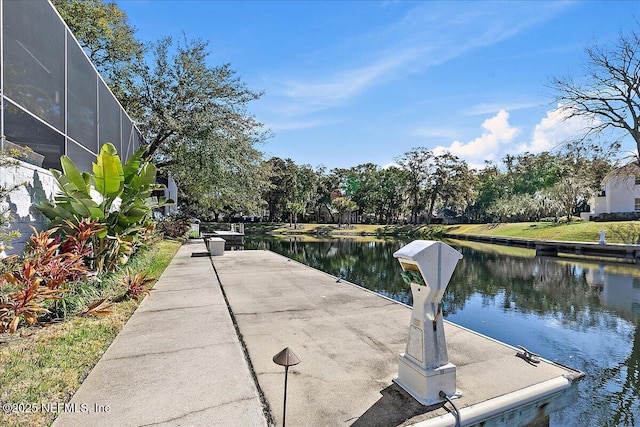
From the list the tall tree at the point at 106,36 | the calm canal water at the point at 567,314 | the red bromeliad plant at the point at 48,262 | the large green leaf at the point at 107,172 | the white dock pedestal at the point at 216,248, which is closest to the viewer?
the red bromeliad plant at the point at 48,262

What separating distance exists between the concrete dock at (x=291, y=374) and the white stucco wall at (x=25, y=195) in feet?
6.16

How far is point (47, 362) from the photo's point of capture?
3.29 m

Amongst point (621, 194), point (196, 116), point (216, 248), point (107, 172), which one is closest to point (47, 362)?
point (107, 172)

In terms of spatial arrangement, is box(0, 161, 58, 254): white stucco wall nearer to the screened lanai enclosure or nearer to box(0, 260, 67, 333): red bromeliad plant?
the screened lanai enclosure

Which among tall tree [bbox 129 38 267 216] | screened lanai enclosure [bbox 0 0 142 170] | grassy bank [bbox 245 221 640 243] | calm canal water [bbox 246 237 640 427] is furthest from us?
grassy bank [bbox 245 221 640 243]

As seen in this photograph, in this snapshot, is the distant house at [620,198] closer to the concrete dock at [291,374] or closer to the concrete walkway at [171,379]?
the concrete dock at [291,374]

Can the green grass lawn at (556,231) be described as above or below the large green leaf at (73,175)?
below

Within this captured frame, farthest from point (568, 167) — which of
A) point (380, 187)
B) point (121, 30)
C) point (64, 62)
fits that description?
point (64, 62)

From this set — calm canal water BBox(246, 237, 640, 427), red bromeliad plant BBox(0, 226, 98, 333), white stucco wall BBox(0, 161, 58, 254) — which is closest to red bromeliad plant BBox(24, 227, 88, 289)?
red bromeliad plant BBox(0, 226, 98, 333)

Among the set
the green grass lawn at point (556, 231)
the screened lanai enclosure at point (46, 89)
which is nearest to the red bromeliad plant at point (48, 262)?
the screened lanai enclosure at point (46, 89)

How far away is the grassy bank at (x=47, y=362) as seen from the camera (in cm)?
255

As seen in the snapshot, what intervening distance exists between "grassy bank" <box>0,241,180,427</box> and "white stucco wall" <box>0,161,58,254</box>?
1333 mm

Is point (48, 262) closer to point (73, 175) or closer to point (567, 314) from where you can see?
point (73, 175)

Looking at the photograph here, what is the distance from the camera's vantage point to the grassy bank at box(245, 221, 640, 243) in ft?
82.7
